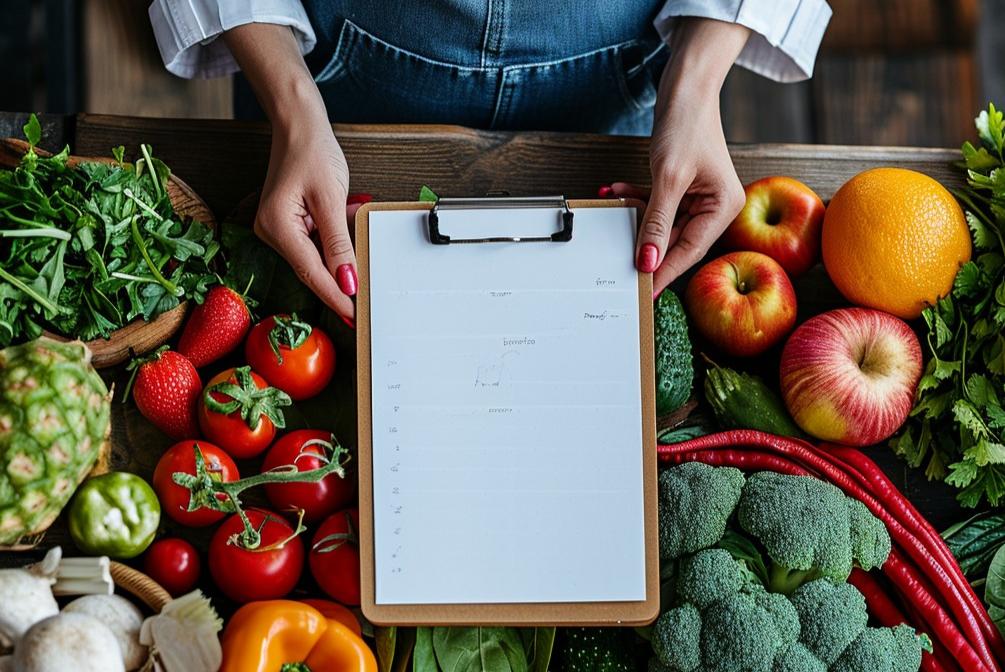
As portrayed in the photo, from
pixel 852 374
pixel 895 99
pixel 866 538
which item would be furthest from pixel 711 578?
pixel 895 99

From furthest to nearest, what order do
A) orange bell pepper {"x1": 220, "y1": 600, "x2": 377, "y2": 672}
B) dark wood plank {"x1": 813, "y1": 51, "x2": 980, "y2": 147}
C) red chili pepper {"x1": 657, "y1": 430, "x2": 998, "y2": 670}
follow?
dark wood plank {"x1": 813, "y1": 51, "x2": 980, "y2": 147} < red chili pepper {"x1": 657, "y1": 430, "x2": 998, "y2": 670} < orange bell pepper {"x1": 220, "y1": 600, "x2": 377, "y2": 672}

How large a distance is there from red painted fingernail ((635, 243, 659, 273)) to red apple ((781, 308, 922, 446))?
218 millimetres

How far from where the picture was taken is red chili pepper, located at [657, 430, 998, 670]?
96cm

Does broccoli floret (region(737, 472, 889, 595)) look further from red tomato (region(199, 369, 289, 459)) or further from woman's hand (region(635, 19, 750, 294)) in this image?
red tomato (region(199, 369, 289, 459))

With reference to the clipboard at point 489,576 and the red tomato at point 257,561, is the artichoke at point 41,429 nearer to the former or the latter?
the red tomato at point 257,561

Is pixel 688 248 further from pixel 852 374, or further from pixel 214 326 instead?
pixel 214 326

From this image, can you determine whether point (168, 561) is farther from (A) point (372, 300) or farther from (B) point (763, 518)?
(B) point (763, 518)

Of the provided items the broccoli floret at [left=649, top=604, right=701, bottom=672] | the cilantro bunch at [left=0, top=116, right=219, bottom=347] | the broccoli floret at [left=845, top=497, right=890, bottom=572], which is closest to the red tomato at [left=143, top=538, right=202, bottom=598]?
the cilantro bunch at [left=0, top=116, right=219, bottom=347]

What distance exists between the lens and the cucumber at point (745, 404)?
1019 millimetres

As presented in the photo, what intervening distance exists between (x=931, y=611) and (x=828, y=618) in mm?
139

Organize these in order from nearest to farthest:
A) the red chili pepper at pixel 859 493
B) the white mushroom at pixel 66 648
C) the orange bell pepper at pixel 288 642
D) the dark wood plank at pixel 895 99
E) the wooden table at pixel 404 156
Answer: the white mushroom at pixel 66 648 → the orange bell pepper at pixel 288 642 → the red chili pepper at pixel 859 493 → the wooden table at pixel 404 156 → the dark wood plank at pixel 895 99

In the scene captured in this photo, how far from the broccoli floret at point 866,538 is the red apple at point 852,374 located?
92mm

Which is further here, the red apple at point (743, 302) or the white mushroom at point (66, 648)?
the red apple at point (743, 302)

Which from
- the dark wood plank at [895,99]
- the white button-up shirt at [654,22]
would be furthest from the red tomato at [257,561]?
the dark wood plank at [895,99]
